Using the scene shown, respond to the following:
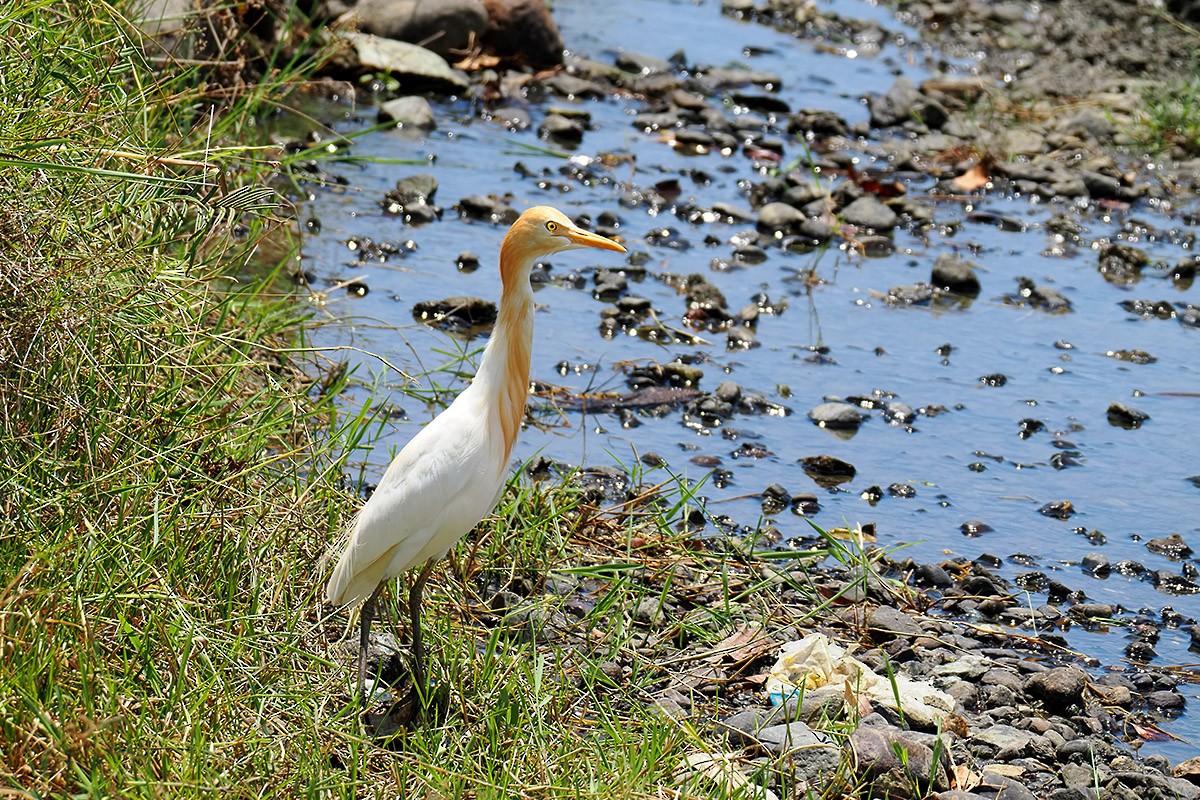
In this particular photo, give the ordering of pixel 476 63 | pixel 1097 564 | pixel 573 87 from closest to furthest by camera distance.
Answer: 1. pixel 1097 564
2. pixel 573 87
3. pixel 476 63

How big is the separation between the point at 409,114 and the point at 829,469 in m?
4.79

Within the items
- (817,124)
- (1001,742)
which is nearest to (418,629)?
(1001,742)

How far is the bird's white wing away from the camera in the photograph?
330cm

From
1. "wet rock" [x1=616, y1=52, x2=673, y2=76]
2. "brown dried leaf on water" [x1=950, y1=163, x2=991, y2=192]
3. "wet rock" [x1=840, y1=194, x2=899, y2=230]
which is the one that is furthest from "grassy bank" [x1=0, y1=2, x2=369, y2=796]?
"wet rock" [x1=616, y1=52, x2=673, y2=76]

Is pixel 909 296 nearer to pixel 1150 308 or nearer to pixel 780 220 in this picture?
pixel 780 220

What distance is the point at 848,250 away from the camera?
309 inches

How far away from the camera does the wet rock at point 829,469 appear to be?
5312mm

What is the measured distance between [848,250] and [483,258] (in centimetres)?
216

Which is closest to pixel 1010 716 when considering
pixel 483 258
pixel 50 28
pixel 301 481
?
pixel 301 481

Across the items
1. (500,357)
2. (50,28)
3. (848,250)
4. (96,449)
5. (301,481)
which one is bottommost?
(848,250)

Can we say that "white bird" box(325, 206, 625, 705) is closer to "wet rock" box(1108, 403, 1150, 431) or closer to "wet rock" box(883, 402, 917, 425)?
"wet rock" box(883, 402, 917, 425)

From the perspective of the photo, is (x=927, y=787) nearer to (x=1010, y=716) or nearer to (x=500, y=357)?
(x=1010, y=716)

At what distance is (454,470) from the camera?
10.9ft

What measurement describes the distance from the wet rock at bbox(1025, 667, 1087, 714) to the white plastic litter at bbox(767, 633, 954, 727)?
30cm
